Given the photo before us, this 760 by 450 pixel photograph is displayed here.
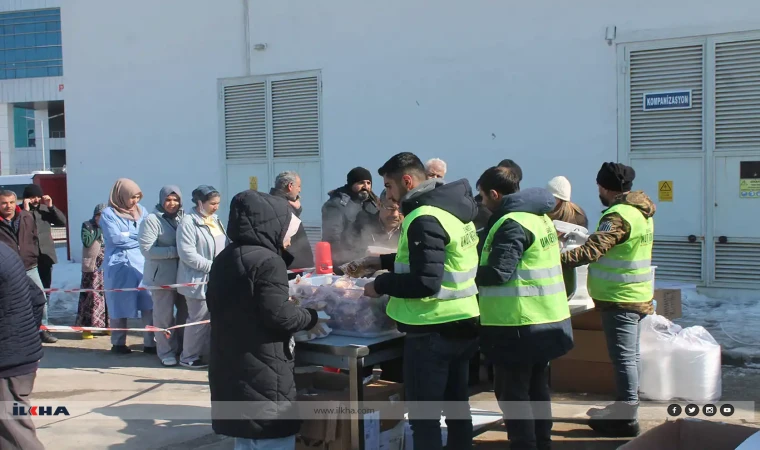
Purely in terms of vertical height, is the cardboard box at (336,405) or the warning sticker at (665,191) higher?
the warning sticker at (665,191)

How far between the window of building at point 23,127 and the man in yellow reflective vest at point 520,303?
57088 mm

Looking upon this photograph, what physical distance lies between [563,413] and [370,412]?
6.17ft

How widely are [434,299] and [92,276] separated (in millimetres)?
6056

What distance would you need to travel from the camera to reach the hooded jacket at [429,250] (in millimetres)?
3898

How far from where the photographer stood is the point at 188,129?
12625 mm

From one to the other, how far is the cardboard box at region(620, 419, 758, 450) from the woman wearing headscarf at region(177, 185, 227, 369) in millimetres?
4780

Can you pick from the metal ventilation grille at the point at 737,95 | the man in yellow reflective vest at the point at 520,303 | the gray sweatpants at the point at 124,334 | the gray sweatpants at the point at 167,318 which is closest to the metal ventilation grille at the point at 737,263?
the metal ventilation grille at the point at 737,95

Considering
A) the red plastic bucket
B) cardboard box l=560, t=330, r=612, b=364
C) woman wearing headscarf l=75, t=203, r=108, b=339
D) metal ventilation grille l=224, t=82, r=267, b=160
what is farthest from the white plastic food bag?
metal ventilation grille l=224, t=82, r=267, b=160

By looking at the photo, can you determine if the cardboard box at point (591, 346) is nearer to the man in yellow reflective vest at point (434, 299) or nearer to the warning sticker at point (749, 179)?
the man in yellow reflective vest at point (434, 299)

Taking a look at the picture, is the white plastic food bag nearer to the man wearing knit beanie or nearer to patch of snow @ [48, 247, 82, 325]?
the man wearing knit beanie

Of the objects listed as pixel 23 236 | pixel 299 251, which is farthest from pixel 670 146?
pixel 23 236

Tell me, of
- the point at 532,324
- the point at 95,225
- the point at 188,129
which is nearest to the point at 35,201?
the point at 95,225

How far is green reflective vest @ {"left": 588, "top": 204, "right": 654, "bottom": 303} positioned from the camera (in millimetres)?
4910

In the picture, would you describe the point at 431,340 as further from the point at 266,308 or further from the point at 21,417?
the point at 21,417
